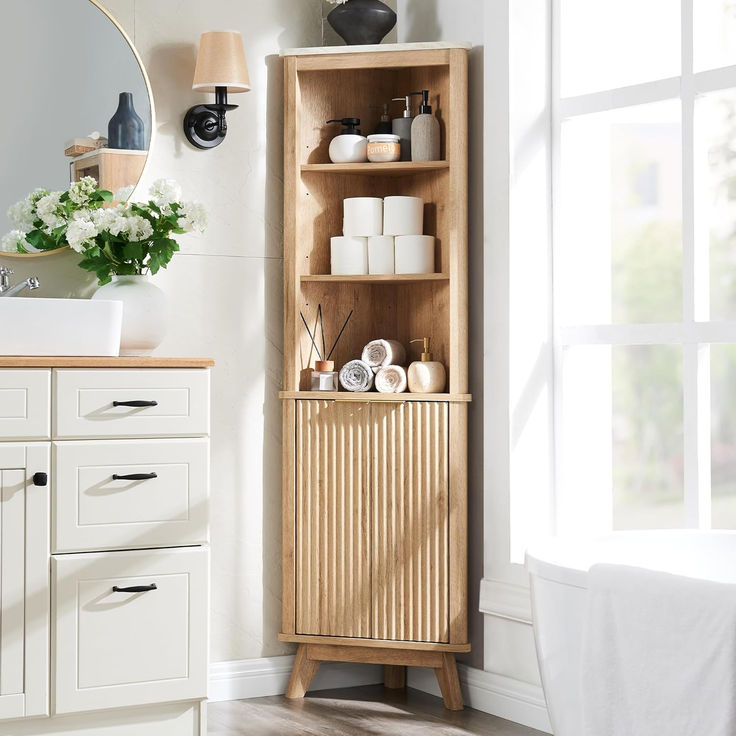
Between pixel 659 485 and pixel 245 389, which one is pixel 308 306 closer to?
pixel 245 389

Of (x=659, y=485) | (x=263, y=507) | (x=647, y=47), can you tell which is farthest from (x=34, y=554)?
(x=659, y=485)

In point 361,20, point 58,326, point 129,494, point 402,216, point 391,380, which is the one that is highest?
point 361,20

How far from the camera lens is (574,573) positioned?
72.8 inches

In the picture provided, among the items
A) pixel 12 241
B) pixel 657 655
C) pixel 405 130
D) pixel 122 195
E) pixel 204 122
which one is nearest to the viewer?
pixel 657 655

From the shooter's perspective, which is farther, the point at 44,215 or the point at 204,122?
the point at 204,122

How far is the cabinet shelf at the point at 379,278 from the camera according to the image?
2.96 metres

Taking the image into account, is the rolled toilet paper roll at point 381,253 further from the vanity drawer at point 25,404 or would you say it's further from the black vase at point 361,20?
the vanity drawer at point 25,404

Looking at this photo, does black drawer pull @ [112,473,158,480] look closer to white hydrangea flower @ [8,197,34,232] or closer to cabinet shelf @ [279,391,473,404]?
cabinet shelf @ [279,391,473,404]

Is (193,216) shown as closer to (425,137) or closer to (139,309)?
(139,309)

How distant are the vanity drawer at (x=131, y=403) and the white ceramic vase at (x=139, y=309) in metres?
0.23

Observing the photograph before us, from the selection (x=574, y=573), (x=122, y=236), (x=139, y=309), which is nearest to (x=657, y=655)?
(x=574, y=573)

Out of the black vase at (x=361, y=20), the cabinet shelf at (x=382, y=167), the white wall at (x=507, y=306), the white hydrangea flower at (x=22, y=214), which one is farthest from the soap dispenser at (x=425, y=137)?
the white hydrangea flower at (x=22, y=214)

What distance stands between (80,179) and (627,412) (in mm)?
5459

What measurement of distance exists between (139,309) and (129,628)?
32.0 inches
